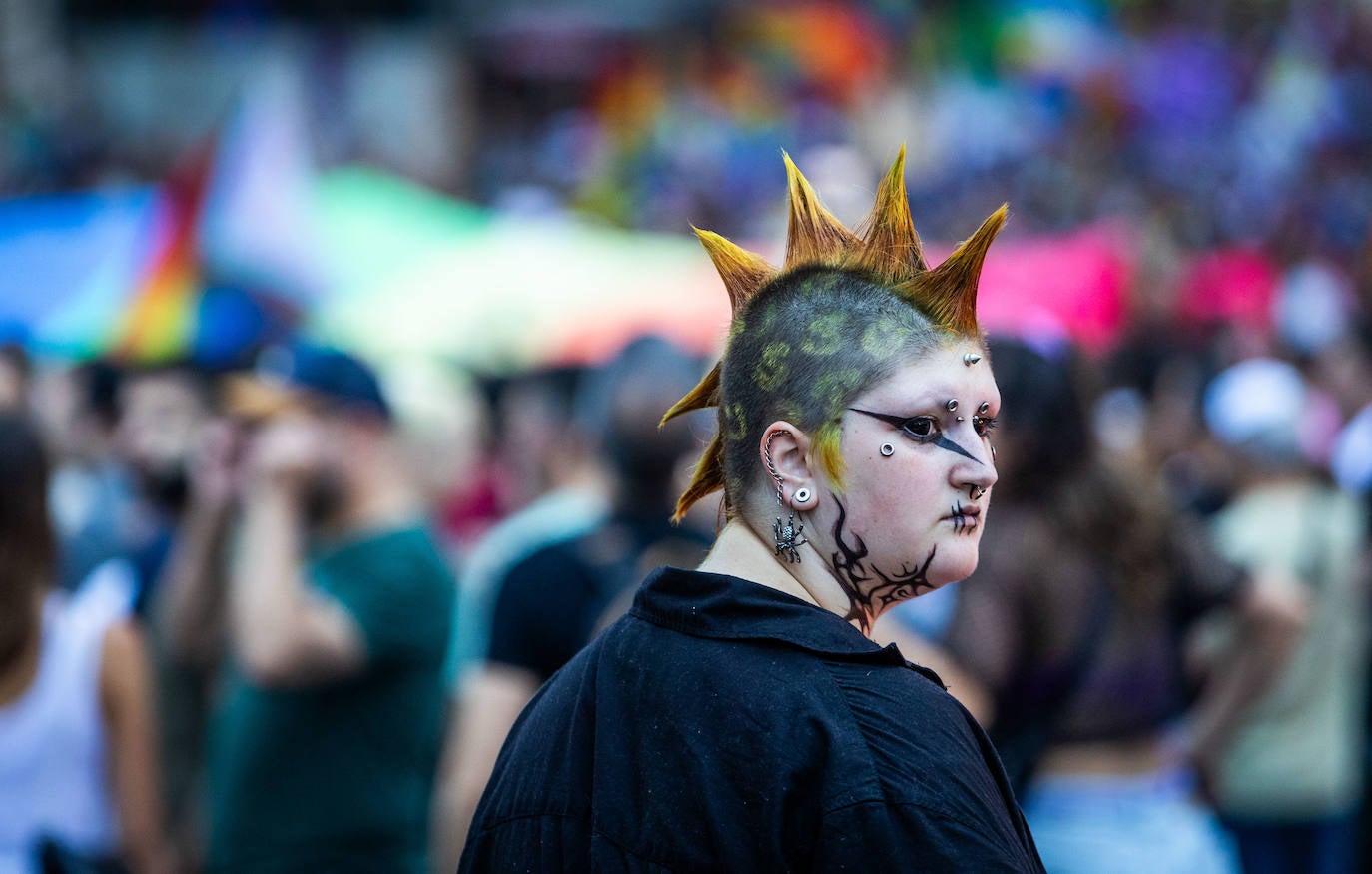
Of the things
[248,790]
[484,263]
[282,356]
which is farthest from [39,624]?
[484,263]

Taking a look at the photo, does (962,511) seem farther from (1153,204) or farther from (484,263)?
(1153,204)

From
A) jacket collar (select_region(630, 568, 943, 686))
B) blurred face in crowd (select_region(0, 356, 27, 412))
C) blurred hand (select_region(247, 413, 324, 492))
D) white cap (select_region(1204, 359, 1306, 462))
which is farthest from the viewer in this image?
blurred face in crowd (select_region(0, 356, 27, 412))

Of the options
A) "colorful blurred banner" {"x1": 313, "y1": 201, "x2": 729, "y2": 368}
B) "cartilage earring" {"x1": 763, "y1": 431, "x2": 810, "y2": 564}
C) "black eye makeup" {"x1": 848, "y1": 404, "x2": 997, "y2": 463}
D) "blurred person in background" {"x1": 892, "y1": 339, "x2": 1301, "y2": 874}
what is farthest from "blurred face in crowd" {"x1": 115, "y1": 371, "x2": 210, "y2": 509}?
"colorful blurred banner" {"x1": 313, "y1": 201, "x2": 729, "y2": 368}

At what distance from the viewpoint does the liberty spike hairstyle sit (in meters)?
1.71

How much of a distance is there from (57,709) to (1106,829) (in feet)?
7.75

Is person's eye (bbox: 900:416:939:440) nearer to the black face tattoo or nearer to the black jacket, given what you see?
the black face tattoo

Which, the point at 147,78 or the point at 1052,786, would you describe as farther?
the point at 147,78

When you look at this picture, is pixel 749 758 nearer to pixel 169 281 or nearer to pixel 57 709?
pixel 57 709

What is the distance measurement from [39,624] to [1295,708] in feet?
12.0

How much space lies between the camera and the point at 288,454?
3.71 m

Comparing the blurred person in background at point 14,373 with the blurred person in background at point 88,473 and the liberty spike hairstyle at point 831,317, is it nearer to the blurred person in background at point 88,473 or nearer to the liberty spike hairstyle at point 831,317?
the blurred person in background at point 88,473

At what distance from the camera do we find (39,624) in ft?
10.4

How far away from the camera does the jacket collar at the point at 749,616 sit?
5.22ft

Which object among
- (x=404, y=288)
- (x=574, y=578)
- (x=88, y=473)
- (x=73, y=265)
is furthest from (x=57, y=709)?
(x=404, y=288)
